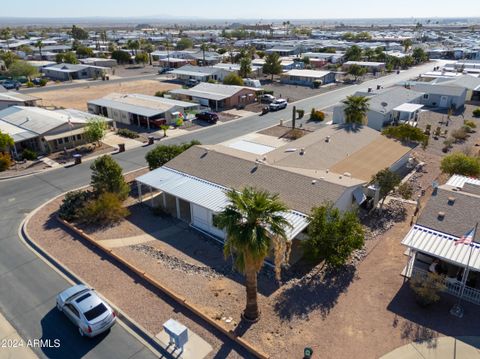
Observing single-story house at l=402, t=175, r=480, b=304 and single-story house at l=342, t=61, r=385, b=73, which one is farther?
single-story house at l=342, t=61, r=385, b=73

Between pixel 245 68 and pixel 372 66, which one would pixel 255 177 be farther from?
pixel 372 66

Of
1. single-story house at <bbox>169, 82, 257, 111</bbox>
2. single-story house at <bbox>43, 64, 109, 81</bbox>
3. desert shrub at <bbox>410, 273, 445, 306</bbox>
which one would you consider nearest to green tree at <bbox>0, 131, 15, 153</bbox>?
single-story house at <bbox>169, 82, 257, 111</bbox>

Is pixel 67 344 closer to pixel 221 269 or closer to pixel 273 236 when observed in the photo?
pixel 221 269

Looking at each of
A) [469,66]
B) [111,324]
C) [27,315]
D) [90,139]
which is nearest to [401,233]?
[111,324]

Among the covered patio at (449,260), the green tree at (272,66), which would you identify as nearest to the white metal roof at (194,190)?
the covered patio at (449,260)

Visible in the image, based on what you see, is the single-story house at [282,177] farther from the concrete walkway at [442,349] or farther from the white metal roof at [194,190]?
the concrete walkway at [442,349]

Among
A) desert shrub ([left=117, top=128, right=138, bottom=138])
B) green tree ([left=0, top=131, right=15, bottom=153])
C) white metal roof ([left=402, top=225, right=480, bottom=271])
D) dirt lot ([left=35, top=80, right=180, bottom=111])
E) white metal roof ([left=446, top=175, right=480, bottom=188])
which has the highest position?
white metal roof ([left=446, top=175, right=480, bottom=188])

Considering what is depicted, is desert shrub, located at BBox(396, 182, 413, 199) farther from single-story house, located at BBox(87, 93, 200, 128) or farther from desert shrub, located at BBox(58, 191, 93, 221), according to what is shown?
single-story house, located at BBox(87, 93, 200, 128)

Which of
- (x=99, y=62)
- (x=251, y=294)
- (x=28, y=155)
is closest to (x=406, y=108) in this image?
(x=251, y=294)
